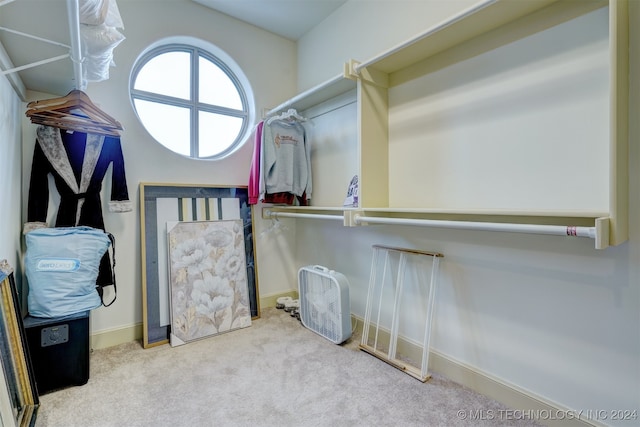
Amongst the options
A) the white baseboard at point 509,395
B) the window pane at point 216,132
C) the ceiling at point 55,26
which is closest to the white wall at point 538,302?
the white baseboard at point 509,395

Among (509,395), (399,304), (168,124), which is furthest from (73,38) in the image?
(509,395)

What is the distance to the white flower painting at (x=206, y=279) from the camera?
7.97 ft

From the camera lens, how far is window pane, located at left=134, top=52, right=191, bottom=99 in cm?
268

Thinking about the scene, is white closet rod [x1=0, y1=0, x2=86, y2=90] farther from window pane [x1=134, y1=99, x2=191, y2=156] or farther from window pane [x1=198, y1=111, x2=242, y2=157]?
window pane [x1=198, y1=111, x2=242, y2=157]

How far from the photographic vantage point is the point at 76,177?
2.15 metres

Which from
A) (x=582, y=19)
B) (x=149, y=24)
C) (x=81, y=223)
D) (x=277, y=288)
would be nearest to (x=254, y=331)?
(x=277, y=288)

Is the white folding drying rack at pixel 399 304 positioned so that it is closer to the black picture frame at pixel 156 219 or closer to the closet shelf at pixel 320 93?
the black picture frame at pixel 156 219

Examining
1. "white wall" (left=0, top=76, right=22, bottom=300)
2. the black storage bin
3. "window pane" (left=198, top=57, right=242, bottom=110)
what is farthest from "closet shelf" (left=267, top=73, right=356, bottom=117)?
the black storage bin

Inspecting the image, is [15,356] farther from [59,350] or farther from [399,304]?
[399,304]

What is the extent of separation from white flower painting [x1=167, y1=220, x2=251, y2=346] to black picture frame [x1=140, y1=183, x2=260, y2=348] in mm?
95

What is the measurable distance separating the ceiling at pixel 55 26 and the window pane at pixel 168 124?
0.59m

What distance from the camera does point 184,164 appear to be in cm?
265

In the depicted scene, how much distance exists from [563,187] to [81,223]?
2880 mm

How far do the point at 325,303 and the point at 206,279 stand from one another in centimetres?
99
